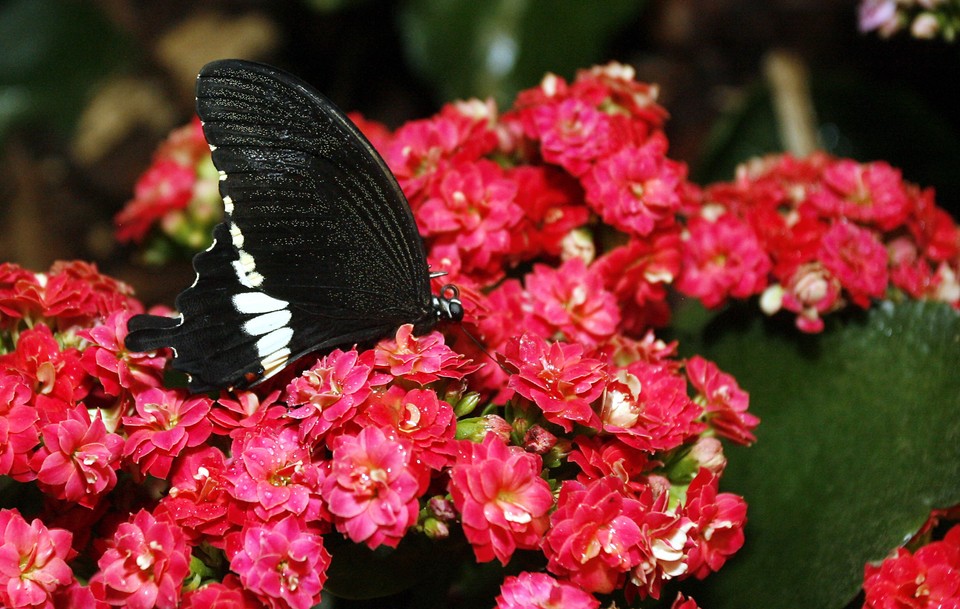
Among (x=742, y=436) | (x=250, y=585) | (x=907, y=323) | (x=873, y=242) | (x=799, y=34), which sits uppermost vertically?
(x=799, y=34)

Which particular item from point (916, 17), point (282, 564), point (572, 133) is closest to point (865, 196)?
point (916, 17)

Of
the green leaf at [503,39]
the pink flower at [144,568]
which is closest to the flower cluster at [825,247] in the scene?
the pink flower at [144,568]

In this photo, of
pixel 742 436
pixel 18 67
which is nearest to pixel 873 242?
pixel 742 436

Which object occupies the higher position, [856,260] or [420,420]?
[856,260]

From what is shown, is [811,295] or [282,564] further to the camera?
[811,295]

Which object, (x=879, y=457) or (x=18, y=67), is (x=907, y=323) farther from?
(x=18, y=67)

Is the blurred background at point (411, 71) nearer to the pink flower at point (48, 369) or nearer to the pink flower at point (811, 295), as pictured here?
the pink flower at point (811, 295)

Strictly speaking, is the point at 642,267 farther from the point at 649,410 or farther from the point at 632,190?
the point at 649,410
